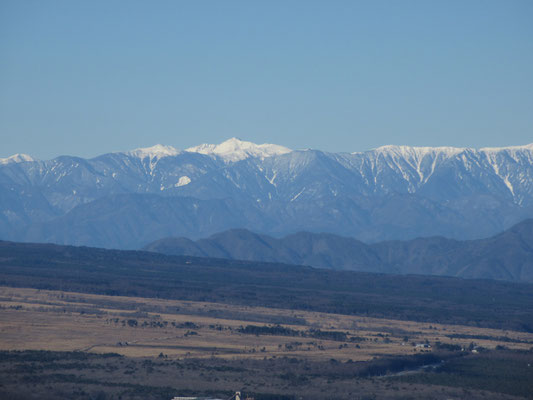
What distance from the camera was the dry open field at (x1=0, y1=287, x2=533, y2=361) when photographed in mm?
100188

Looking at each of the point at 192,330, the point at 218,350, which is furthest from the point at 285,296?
the point at 218,350

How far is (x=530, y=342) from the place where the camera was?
129 metres

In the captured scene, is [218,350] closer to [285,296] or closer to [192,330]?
[192,330]


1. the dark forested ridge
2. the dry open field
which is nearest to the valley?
the dry open field

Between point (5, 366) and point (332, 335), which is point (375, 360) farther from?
point (5, 366)

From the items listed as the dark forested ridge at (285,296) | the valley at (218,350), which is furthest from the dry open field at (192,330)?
the dark forested ridge at (285,296)

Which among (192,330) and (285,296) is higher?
(285,296)

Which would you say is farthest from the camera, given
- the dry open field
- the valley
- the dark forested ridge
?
the dark forested ridge

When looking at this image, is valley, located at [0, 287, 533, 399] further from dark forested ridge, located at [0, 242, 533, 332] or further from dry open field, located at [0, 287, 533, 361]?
dark forested ridge, located at [0, 242, 533, 332]

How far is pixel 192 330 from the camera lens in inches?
4643

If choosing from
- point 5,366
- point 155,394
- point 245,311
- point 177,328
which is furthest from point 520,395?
point 245,311

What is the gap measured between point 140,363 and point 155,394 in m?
15.7

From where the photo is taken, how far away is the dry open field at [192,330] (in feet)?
329

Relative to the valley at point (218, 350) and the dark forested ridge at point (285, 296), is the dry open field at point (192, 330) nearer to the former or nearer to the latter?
the valley at point (218, 350)
